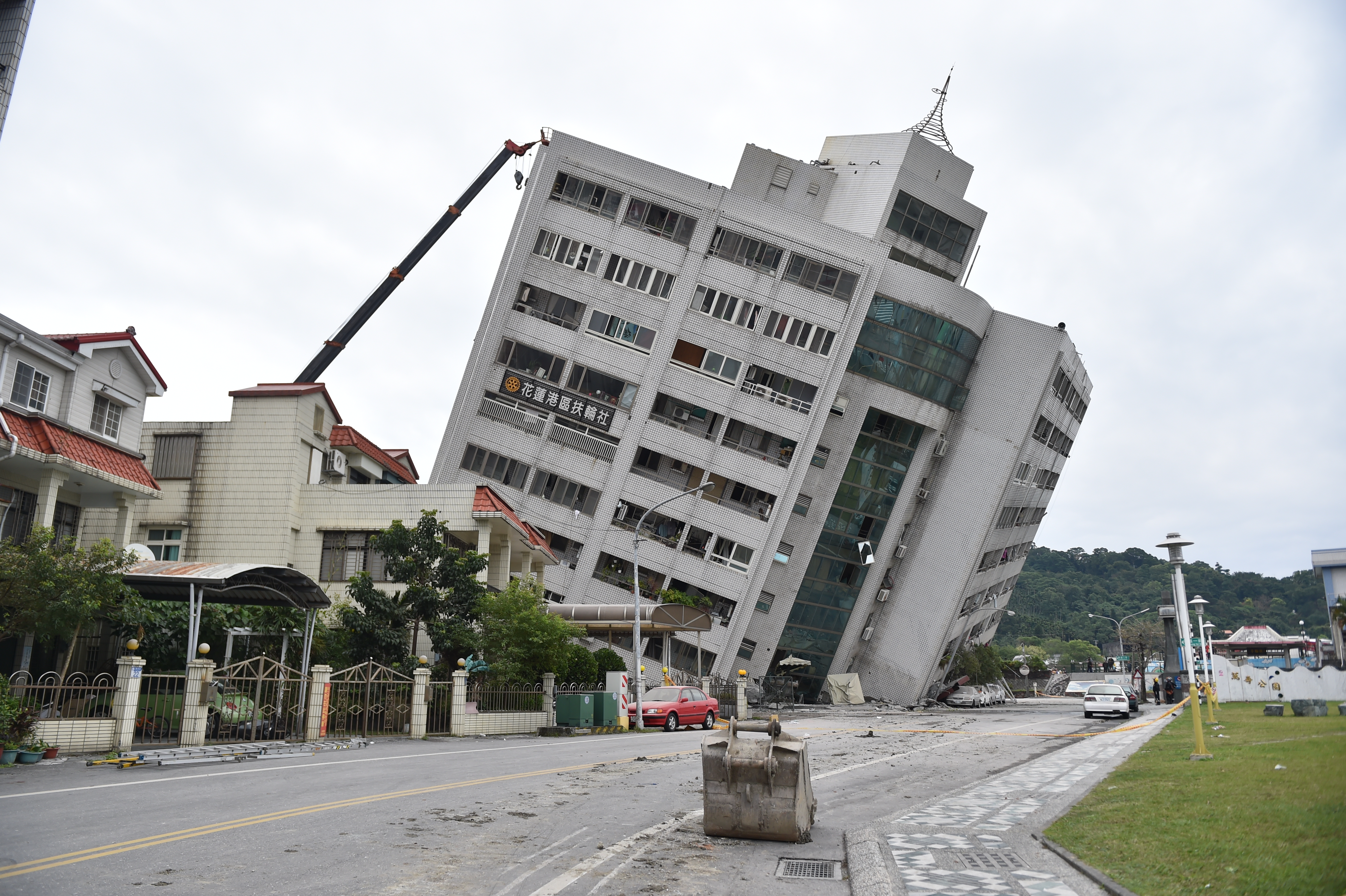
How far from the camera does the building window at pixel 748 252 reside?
49.4m

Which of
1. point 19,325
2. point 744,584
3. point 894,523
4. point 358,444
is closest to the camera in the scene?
point 19,325

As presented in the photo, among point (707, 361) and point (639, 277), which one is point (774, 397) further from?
point (639, 277)

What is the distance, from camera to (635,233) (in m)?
49.5

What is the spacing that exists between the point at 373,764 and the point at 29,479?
14829 mm

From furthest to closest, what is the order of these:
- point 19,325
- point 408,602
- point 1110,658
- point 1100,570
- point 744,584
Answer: point 1110,658, point 1100,570, point 744,584, point 408,602, point 19,325

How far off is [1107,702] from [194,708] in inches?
1299

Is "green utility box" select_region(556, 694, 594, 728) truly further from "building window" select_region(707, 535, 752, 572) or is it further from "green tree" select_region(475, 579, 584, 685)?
"building window" select_region(707, 535, 752, 572)

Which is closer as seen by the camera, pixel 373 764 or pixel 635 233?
pixel 373 764

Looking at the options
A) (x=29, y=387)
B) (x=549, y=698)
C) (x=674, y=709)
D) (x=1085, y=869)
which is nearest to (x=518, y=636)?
(x=549, y=698)

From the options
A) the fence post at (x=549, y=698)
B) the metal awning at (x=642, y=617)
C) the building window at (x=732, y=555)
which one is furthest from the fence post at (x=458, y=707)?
the building window at (x=732, y=555)

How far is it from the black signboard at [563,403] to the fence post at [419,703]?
997 inches

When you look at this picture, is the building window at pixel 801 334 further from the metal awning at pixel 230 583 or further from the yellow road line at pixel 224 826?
the yellow road line at pixel 224 826

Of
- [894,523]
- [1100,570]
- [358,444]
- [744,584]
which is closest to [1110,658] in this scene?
[1100,570]

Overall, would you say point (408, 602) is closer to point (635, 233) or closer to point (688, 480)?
point (688, 480)
